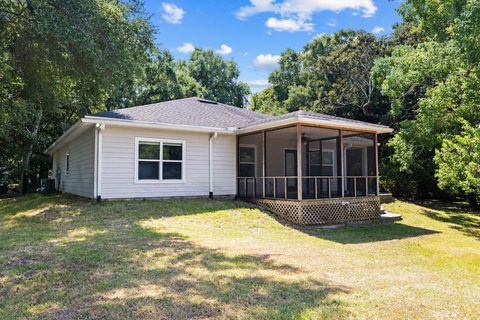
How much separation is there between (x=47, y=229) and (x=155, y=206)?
3.07 m

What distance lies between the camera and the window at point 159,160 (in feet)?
38.0

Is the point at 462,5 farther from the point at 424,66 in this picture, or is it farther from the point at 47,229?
the point at 47,229

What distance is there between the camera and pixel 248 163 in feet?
46.4

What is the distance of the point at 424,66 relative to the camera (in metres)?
13.2

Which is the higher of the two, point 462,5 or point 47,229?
point 462,5

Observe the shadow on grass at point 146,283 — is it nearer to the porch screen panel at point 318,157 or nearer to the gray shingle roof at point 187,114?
the gray shingle roof at point 187,114

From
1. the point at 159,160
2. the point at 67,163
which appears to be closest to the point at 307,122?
the point at 159,160

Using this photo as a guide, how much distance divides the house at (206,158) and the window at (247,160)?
0.13 ft

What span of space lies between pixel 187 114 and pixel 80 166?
4.52 meters

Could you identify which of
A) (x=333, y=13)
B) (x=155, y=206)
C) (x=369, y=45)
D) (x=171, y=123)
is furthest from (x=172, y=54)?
(x=155, y=206)

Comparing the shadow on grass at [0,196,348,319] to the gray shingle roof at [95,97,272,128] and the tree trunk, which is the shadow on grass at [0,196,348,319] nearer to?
the gray shingle roof at [95,97,272,128]

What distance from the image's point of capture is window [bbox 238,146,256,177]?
1388 centimetres

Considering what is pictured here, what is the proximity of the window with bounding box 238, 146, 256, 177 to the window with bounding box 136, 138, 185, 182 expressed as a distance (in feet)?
8.34

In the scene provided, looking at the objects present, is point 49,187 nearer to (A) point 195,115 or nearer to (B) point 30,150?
(B) point 30,150
